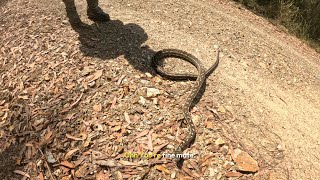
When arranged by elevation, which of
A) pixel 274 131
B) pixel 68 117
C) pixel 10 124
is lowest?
pixel 10 124

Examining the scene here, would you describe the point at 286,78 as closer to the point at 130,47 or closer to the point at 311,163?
the point at 311,163

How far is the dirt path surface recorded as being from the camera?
7.36 metres

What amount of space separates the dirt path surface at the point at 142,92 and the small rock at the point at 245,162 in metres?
0.13

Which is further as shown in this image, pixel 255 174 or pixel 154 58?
pixel 154 58

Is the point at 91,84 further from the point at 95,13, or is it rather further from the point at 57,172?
the point at 95,13

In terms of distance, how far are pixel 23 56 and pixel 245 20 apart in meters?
7.76

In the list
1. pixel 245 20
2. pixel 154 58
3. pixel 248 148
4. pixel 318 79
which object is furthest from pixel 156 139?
pixel 245 20

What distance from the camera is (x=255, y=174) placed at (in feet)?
23.3

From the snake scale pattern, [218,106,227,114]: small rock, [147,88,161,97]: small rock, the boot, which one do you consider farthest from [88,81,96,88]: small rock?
[218,106,227,114]: small rock

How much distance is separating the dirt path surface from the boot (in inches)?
8.1

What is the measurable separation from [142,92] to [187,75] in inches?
55.1

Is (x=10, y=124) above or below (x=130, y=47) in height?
below

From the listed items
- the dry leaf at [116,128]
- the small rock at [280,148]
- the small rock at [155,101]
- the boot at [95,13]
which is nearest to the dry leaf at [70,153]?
the dry leaf at [116,128]

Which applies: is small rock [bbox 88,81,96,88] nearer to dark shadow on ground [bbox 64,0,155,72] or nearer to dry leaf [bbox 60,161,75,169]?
dark shadow on ground [bbox 64,0,155,72]
